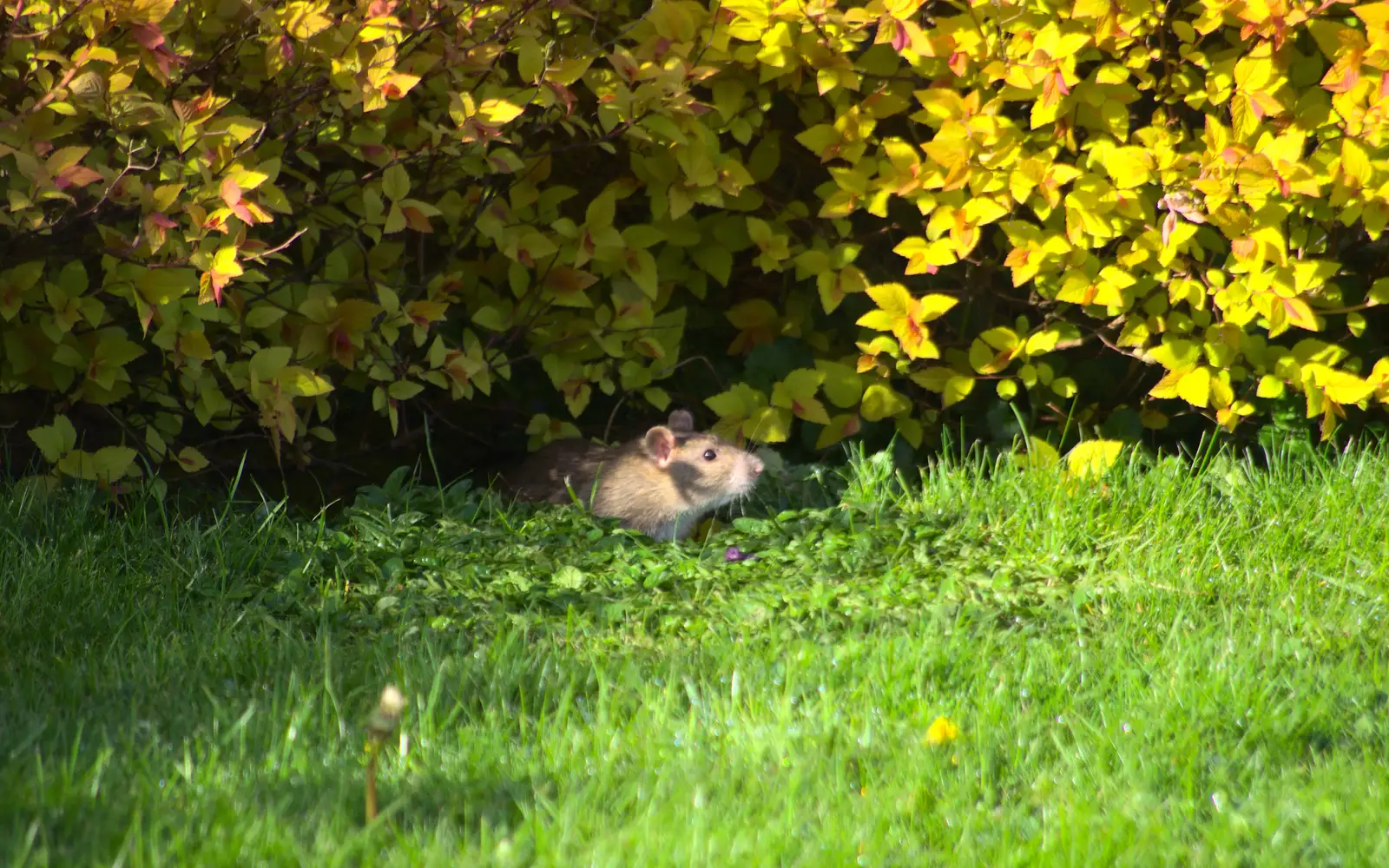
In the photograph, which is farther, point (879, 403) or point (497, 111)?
point (879, 403)

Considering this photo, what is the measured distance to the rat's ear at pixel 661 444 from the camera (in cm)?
548

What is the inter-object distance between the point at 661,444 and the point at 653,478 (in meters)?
0.13

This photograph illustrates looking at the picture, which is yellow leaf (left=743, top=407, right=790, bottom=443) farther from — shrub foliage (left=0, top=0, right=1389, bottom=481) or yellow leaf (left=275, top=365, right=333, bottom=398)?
yellow leaf (left=275, top=365, right=333, bottom=398)

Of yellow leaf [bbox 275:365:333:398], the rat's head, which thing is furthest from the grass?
yellow leaf [bbox 275:365:333:398]

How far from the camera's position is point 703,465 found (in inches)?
215

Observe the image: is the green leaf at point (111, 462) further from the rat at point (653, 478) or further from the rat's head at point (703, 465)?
the rat's head at point (703, 465)

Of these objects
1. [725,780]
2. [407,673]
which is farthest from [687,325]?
[725,780]

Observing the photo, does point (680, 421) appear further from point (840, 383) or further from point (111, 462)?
point (111, 462)

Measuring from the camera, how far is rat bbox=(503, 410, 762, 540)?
214 inches

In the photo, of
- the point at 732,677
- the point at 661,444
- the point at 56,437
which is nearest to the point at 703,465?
the point at 661,444

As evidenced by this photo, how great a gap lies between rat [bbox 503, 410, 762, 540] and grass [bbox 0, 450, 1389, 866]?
23cm

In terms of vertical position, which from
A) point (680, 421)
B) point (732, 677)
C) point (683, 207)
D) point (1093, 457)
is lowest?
point (680, 421)

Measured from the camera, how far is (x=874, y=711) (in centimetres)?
346

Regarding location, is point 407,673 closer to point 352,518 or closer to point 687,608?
point 687,608
